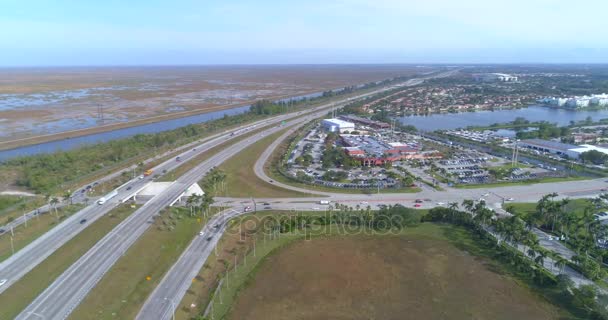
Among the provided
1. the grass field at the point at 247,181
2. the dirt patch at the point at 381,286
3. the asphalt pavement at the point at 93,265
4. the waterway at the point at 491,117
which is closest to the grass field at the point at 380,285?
the dirt patch at the point at 381,286

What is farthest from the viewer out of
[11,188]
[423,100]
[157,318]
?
[423,100]

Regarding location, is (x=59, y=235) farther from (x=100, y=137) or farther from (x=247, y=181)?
(x=100, y=137)

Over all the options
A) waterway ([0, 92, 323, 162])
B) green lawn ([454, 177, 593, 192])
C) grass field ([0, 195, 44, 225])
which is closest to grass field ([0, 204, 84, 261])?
grass field ([0, 195, 44, 225])

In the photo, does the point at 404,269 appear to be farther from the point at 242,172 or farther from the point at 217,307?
the point at 242,172

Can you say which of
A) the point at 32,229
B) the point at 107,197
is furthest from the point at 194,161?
the point at 32,229

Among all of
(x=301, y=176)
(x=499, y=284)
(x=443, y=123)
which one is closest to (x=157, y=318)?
(x=499, y=284)
